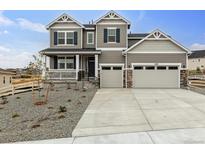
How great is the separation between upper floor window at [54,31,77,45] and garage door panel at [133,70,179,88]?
7.19 metres

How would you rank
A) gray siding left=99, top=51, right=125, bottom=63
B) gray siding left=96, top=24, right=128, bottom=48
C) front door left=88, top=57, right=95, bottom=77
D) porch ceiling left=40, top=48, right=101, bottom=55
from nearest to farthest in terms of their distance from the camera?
porch ceiling left=40, top=48, right=101, bottom=55 < gray siding left=99, top=51, right=125, bottom=63 < gray siding left=96, top=24, right=128, bottom=48 < front door left=88, top=57, right=95, bottom=77

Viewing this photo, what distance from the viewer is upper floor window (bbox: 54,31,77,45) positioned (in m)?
26.4

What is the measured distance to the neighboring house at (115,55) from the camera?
81.3ft

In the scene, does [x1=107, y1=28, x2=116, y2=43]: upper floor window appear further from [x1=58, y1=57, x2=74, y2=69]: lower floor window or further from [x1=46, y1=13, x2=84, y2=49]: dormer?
[x1=58, y1=57, x2=74, y2=69]: lower floor window

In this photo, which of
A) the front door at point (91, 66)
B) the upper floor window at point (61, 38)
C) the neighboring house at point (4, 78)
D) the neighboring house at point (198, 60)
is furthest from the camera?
the neighboring house at point (198, 60)

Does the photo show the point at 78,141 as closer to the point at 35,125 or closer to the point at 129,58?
the point at 35,125

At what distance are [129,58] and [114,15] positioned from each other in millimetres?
4357

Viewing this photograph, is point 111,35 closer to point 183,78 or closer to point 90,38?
point 90,38

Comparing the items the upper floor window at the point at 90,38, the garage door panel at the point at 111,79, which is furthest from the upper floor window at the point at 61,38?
the garage door panel at the point at 111,79

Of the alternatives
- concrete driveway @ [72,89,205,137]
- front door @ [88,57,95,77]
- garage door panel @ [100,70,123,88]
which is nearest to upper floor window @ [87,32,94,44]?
front door @ [88,57,95,77]

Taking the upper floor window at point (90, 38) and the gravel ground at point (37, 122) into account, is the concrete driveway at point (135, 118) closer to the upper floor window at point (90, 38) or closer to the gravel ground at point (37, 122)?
the gravel ground at point (37, 122)
